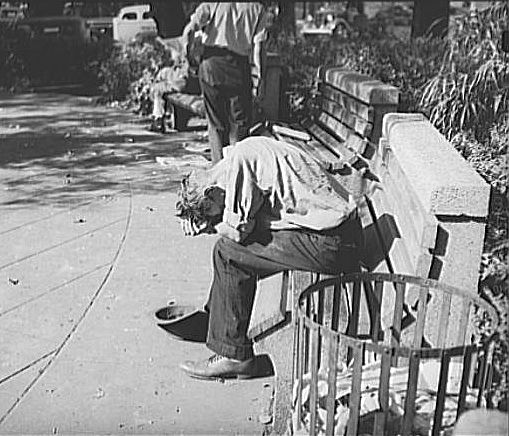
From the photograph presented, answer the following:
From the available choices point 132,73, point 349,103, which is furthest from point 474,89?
point 132,73

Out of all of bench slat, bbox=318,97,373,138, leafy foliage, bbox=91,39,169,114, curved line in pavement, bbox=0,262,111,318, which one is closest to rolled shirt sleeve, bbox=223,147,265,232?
curved line in pavement, bbox=0,262,111,318

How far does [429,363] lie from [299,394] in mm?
612

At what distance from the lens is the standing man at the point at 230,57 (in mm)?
7547

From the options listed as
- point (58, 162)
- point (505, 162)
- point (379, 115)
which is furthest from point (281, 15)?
point (505, 162)

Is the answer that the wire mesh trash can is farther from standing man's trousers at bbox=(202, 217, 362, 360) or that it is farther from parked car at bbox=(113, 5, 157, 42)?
parked car at bbox=(113, 5, 157, 42)

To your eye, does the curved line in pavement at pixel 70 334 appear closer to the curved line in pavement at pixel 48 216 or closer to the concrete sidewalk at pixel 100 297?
the concrete sidewalk at pixel 100 297

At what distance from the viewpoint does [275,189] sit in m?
3.46

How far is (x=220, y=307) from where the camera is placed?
3.62 meters

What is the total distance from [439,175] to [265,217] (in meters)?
0.78

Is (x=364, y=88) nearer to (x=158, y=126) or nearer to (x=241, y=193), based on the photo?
(x=241, y=193)

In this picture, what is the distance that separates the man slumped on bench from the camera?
343cm

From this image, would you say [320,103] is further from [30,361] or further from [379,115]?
[30,361]

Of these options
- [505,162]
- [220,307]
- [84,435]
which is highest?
[505,162]

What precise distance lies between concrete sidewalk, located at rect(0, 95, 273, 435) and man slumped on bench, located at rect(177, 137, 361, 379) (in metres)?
0.57
